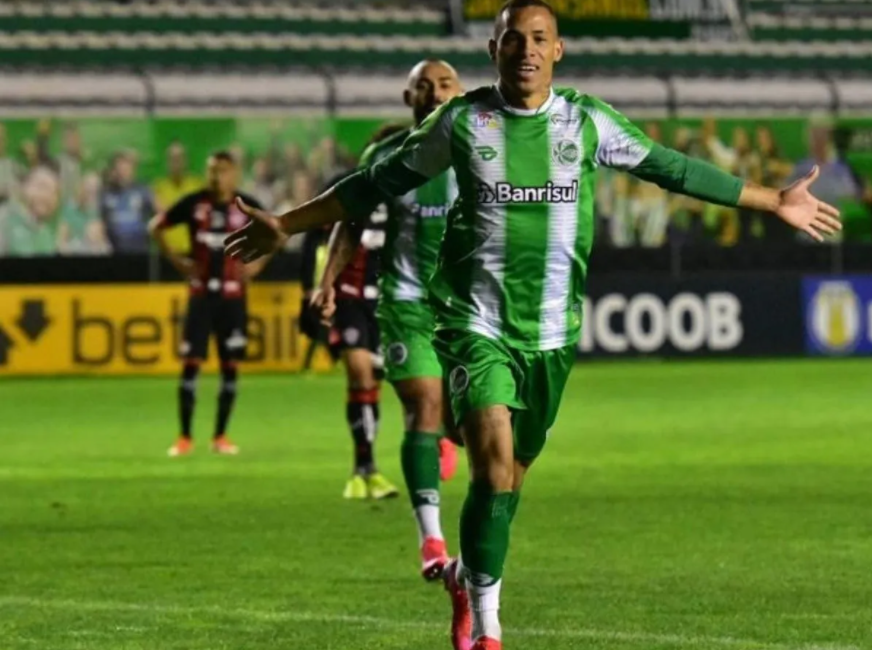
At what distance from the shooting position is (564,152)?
680cm

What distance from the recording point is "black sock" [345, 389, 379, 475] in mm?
12766

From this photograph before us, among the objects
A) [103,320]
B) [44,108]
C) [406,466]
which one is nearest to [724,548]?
[406,466]

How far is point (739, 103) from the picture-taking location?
33719 mm

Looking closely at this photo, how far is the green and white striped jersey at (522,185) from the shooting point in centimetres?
680

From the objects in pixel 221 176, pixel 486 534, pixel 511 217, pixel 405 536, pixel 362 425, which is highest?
pixel 511 217

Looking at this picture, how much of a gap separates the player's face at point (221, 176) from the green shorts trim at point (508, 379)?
9291 millimetres

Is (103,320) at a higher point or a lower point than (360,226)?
lower

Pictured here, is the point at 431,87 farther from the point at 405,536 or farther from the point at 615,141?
the point at 615,141

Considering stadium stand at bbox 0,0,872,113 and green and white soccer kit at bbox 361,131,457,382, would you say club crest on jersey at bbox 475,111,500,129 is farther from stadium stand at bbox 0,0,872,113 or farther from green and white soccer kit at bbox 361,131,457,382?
stadium stand at bbox 0,0,872,113

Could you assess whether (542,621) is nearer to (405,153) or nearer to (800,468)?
(405,153)

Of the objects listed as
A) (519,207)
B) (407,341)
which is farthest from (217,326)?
(519,207)

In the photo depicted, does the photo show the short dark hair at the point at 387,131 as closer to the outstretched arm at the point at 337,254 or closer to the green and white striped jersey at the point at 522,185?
the outstretched arm at the point at 337,254

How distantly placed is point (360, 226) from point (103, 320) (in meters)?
14.8

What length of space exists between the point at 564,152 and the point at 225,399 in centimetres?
933
